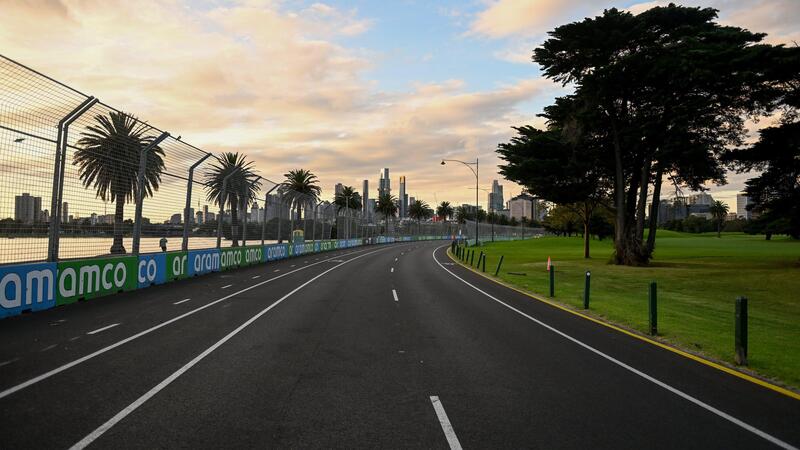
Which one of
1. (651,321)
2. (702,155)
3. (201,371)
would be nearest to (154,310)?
(201,371)

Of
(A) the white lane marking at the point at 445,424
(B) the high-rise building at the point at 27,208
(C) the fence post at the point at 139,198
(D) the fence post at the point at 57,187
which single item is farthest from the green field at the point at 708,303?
(C) the fence post at the point at 139,198

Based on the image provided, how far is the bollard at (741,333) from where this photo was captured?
7.49 meters

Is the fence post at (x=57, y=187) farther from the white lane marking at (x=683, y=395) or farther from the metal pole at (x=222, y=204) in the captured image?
the white lane marking at (x=683, y=395)

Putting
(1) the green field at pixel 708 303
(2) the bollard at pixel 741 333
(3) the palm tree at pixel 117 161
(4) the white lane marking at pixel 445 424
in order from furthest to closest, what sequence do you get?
(3) the palm tree at pixel 117 161 < (1) the green field at pixel 708 303 < (2) the bollard at pixel 741 333 < (4) the white lane marking at pixel 445 424

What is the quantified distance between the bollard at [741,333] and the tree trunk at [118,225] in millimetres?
15839

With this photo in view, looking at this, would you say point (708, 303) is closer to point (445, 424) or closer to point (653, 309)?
point (653, 309)

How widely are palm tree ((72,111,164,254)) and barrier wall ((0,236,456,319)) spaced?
99 centimetres

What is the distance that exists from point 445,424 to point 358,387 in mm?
1531

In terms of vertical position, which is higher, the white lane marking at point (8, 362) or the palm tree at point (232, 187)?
the palm tree at point (232, 187)

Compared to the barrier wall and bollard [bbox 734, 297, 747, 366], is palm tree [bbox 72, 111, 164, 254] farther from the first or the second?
bollard [bbox 734, 297, 747, 366]

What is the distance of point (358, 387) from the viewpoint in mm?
6039

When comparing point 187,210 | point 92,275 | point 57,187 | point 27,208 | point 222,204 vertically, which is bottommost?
point 92,275

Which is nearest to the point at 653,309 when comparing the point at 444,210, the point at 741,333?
the point at 741,333

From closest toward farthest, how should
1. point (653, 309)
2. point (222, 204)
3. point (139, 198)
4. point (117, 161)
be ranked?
point (653, 309) < point (117, 161) < point (139, 198) < point (222, 204)
